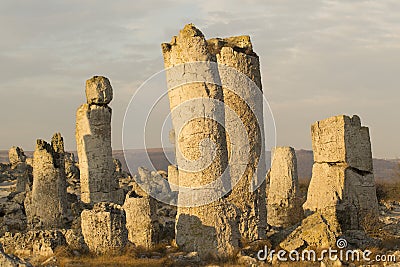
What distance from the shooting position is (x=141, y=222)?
45.8ft

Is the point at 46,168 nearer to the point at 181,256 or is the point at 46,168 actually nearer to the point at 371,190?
the point at 181,256

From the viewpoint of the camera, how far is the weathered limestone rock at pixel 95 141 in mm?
20047

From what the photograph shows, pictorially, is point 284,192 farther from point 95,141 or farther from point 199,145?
point 199,145

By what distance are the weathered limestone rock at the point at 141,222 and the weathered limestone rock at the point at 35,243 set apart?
160 cm

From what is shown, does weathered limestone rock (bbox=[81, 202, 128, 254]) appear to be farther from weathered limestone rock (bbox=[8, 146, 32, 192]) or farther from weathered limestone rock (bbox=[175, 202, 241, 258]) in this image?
weathered limestone rock (bbox=[8, 146, 32, 192])

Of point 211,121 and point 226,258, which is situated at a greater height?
point 211,121

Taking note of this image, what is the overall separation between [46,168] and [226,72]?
599cm

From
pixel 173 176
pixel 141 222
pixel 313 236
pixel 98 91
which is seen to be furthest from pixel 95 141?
pixel 313 236

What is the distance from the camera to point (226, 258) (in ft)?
41.4

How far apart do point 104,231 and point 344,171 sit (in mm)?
6867

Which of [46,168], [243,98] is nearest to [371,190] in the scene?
[243,98]
